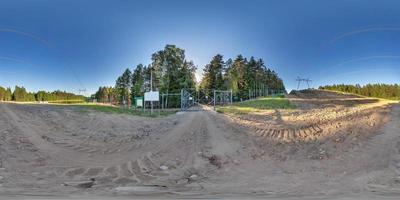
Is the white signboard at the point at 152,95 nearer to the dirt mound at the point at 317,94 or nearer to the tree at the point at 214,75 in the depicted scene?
the tree at the point at 214,75

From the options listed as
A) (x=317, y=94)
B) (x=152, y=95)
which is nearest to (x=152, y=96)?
(x=152, y=95)

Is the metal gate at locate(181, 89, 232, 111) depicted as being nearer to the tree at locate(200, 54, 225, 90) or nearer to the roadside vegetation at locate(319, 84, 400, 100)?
the tree at locate(200, 54, 225, 90)

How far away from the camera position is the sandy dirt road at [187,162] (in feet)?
38.1

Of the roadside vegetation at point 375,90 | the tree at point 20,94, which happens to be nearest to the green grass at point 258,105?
the roadside vegetation at point 375,90

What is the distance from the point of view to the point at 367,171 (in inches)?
516

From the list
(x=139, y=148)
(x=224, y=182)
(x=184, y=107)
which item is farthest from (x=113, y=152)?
(x=184, y=107)

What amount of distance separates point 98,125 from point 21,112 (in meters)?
3.85

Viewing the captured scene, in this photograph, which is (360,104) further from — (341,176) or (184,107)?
(184,107)

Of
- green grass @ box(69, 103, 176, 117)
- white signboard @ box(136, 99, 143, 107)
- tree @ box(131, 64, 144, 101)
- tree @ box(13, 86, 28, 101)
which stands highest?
Result: tree @ box(131, 64, 144, 101)

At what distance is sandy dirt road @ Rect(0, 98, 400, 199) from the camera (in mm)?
11625

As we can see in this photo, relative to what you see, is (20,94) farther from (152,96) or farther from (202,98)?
(202,98)

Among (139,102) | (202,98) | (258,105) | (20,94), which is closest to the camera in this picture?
(20,94)

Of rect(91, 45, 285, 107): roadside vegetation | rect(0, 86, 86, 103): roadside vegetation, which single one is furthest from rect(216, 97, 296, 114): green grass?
rect(0, 86, 86, 103): roadside vegetation

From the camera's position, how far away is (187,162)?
15.0 metres
